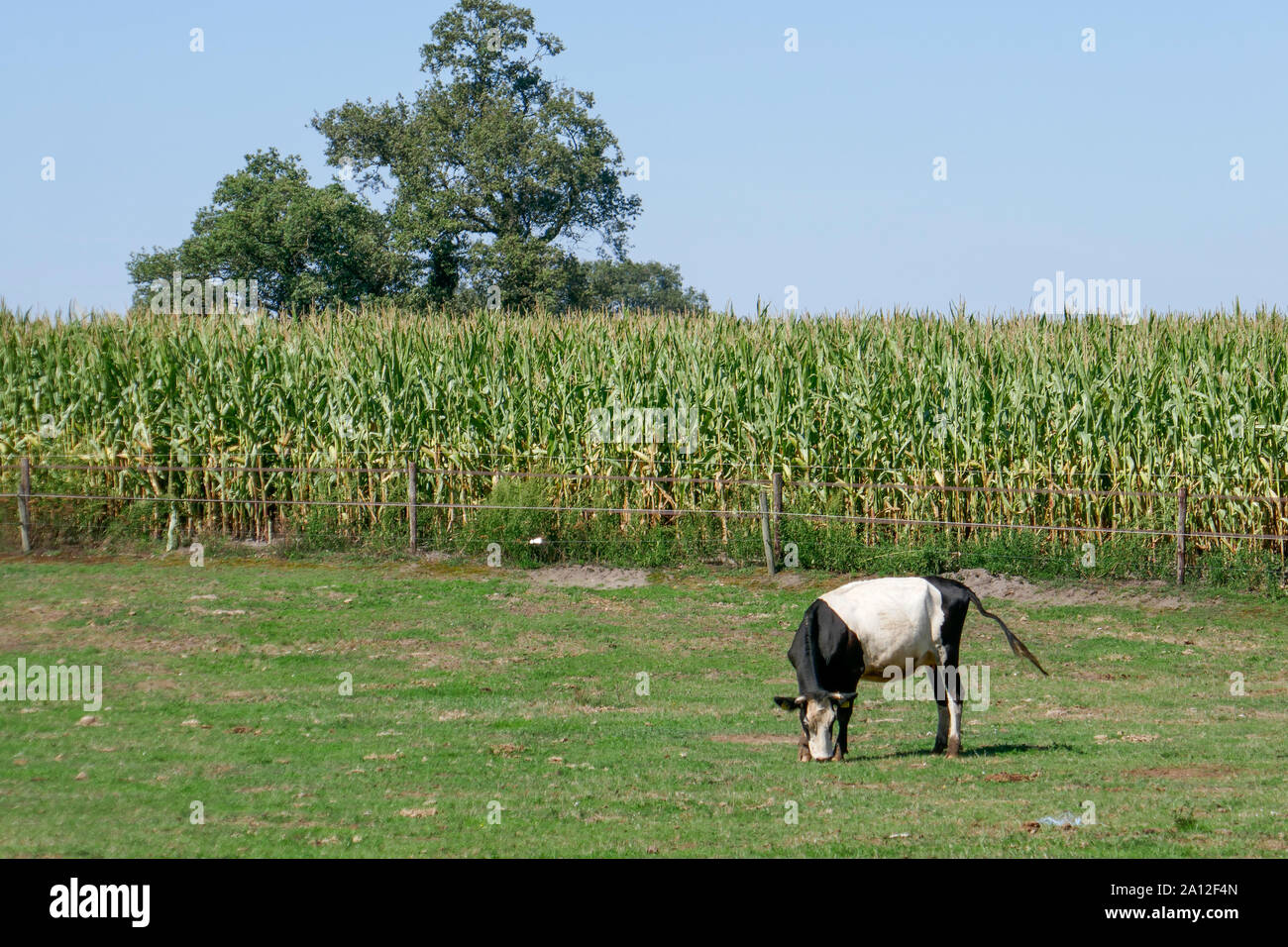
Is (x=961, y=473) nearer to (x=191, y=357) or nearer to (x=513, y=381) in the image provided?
(x=513, y=381)

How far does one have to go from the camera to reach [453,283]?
5238 centimetres

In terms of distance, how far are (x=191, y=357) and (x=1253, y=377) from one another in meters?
21.2

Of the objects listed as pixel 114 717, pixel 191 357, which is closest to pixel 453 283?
pixel 191 357

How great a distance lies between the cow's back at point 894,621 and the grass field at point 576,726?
108 cm

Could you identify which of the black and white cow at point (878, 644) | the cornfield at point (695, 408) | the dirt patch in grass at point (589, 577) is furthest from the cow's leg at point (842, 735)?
the cornfield at point (695, 408)

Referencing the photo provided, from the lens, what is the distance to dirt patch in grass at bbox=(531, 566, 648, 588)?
2345 cm

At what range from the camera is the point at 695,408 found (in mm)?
25281

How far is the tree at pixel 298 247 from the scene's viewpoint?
158 ft

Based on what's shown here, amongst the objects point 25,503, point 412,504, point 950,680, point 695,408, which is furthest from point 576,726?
point 25,503

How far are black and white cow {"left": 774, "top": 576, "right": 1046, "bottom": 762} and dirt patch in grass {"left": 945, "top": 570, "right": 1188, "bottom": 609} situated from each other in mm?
9370

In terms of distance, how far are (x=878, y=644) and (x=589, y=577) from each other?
1181cm

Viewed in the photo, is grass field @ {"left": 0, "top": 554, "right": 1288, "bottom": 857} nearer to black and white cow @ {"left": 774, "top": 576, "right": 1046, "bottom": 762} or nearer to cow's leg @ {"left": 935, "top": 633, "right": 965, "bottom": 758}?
cow's leg @ {"left": 935, "top": 633, "right": 965, "bottom": 758}

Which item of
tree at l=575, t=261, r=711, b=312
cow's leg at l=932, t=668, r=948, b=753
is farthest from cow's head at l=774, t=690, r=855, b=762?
tree at l=575, t=261, r=711, b=312

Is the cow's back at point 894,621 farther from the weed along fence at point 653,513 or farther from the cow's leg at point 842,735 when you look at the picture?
the weed along fence at point 653,513
